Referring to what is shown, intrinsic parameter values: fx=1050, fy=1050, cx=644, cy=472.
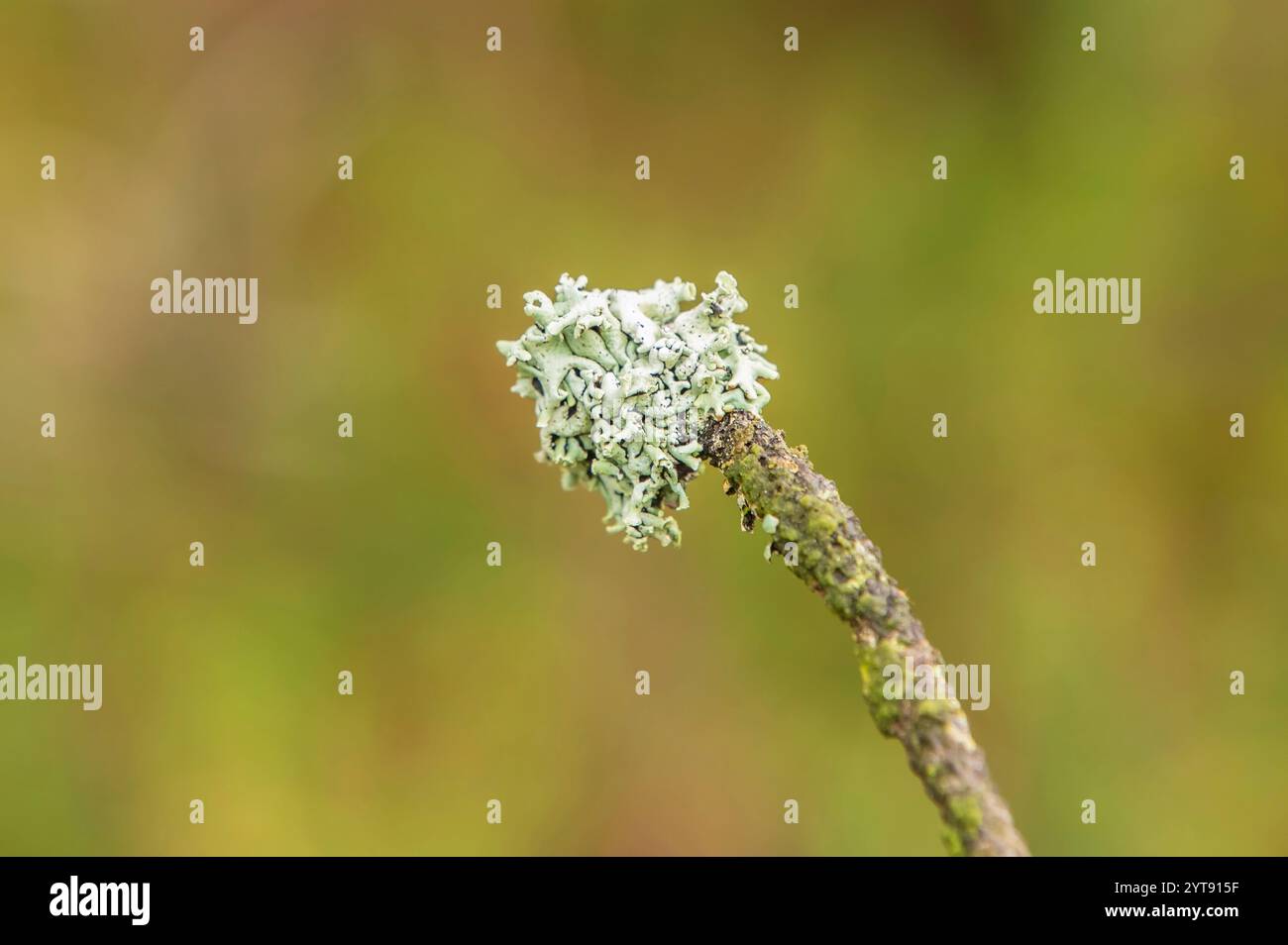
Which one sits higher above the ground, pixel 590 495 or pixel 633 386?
pixel 590 495

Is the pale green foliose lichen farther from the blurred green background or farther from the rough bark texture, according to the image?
the blurred green background

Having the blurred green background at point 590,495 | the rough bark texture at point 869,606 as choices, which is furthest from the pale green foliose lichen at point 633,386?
the blurred green background at point 590,495

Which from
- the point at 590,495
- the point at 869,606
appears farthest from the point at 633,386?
the point at 590,495

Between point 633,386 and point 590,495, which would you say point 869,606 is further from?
point 590,495

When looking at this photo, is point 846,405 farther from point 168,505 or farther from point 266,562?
point 168,505

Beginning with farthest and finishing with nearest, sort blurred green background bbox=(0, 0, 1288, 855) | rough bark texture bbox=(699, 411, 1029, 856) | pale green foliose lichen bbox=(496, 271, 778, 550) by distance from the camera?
blurred green background bbox=(0, 0, 1288, 855) < pale green foliose lichen bbox=(496, 271, 778, 550) < rough bark texture bbox=(699, 411, 1029, 856)

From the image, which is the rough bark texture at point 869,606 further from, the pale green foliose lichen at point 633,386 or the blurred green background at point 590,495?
the blurred green background at point 590,495

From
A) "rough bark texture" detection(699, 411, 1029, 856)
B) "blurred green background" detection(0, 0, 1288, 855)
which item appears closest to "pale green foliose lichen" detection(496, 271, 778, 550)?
"rough bark texture" detection(699, 411, 1029, 856)

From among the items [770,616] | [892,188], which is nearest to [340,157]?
[892,188]
